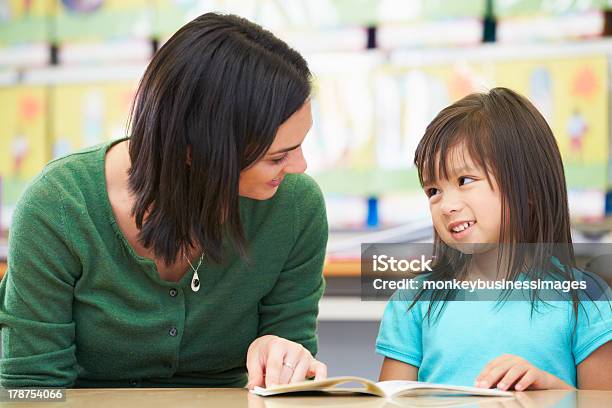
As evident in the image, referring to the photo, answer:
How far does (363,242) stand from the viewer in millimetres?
2352

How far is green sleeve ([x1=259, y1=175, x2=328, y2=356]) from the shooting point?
1.25 m

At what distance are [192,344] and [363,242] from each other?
1202mm

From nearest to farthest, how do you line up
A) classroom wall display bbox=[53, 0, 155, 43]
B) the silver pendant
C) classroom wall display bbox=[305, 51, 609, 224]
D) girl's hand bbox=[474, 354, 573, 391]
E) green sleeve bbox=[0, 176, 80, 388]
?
girl's hand bbox=[474, 354, 573, 391]
green sleeve bbox=[0, 176, 80, 388]
the silver pendant
classroom wall display bbox=[305, 51, 609, 224]
classroom wall display bbox=[53, 0, 155, 43]

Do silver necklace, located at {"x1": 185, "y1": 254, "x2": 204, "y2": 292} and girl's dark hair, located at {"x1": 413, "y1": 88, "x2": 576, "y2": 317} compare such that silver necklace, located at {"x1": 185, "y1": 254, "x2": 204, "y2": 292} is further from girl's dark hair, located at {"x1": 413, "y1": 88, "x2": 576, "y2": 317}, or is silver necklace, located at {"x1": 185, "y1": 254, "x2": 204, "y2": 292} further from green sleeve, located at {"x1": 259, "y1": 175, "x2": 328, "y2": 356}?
girl's dark hair, located at {"x1": 413, "y1": 88, "x2": 576, "y2": 317}

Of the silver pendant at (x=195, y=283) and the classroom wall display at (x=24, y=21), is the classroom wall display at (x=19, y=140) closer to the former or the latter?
the classroom wall display at (x=24, y=21)

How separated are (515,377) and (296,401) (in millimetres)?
280

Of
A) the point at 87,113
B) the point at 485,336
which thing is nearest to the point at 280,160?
the point at 485,336

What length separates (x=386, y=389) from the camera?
93 cm

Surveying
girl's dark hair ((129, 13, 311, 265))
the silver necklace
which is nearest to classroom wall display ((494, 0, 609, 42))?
girl's dark hair ((129, 13, 311, 265))

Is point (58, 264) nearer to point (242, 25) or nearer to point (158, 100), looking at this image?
point (158, 100)

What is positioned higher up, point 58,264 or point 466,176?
point 466,176

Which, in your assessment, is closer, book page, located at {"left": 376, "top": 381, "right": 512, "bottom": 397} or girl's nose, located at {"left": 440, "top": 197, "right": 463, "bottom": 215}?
book page, located at {"left": 376, "top": 381, "right": 512, "bottom": 397}

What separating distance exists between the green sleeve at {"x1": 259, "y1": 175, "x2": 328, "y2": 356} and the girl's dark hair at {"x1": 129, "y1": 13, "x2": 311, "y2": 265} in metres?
0.15

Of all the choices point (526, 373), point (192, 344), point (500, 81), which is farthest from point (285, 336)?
point (500, 81)
